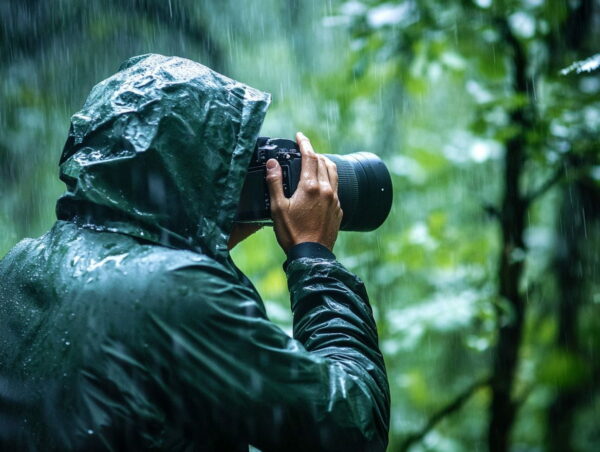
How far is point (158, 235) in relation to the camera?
3.91 feet

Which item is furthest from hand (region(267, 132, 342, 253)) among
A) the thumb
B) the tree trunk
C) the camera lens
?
the tree trunk

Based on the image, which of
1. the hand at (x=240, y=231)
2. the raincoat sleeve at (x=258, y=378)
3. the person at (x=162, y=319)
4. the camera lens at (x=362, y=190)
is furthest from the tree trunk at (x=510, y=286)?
the raincoat sleeve at (x=258, y=378)

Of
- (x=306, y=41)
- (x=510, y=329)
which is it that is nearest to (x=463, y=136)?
(x=306, y=41)

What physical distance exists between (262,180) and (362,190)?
0.33 meters

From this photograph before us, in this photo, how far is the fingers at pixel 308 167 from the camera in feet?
4.99

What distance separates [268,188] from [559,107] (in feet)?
5.66

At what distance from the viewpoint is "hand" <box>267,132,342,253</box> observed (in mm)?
1495

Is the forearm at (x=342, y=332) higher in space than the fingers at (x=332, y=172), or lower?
lower

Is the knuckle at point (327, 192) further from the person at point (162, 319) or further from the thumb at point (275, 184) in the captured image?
the person at point (162, 319)

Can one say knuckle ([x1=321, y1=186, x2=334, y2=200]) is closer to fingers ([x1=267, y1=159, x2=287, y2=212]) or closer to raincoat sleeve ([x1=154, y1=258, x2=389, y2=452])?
fingers ([x1=267, y1=159, x2=287, y2=212])

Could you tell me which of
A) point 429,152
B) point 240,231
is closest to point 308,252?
point 240,231

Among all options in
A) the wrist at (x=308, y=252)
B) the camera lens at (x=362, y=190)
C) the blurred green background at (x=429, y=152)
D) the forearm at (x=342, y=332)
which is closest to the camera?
the forearm at (x=342, y=332)

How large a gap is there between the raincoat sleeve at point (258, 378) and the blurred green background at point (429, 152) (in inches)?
45.5

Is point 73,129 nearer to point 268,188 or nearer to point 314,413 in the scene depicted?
point 268,188
